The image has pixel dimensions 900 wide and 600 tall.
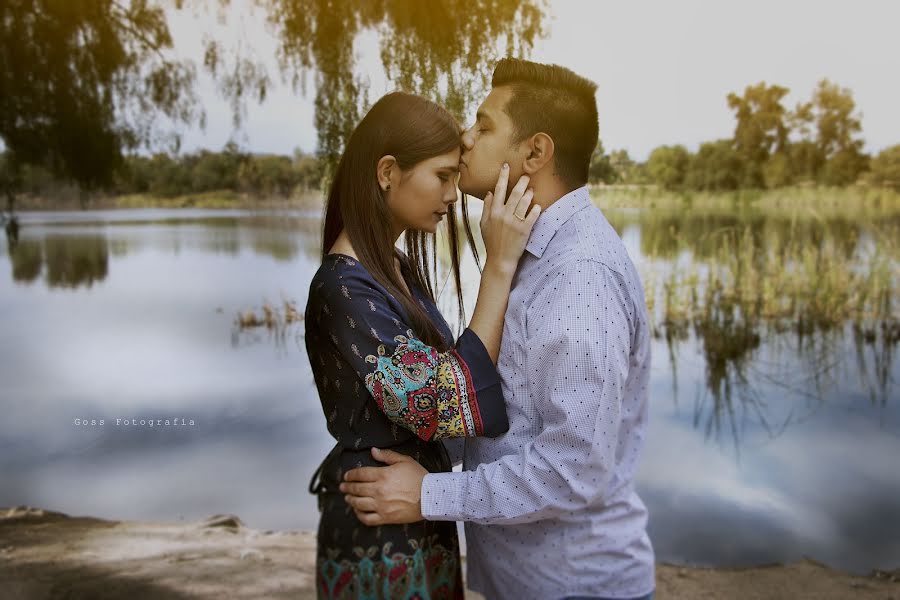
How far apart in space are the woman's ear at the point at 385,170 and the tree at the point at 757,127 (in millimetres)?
4041

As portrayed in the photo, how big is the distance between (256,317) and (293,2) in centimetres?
171

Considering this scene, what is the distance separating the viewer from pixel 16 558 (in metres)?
3.51

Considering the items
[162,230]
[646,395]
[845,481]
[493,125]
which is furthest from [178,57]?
[845,481]

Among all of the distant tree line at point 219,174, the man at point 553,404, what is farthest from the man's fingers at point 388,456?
the distant tree line at point 219,174

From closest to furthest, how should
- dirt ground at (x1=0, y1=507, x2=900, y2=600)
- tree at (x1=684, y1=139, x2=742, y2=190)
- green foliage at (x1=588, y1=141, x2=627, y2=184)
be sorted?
dirt ground at (x1=0, y1=507, x2=900, y2=600) < green foliage at (x1=588, y1=141, x2=627, y2=184) < tree at (x1=684, y1=139, x2=742, y2=190)

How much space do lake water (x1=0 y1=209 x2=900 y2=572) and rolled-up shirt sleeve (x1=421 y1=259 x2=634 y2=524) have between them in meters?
3.05

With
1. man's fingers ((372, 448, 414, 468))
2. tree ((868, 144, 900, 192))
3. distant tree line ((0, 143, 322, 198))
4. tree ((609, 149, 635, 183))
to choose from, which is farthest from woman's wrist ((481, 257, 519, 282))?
tree ((868, 144, 900, 192))

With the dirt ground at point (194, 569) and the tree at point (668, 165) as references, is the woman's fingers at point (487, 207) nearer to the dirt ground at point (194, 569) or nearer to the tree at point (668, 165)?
the dirt ground at point (194, 569)

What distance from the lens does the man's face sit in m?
1.31

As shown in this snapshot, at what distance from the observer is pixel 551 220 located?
1257 mm

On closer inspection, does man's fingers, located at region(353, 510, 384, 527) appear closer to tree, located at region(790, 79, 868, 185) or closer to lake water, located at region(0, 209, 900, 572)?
lake water, located at region(0, 209, 900, 572)

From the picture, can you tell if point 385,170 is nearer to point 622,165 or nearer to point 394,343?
point 394,343

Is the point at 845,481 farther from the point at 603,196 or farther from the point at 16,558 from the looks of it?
the point at 16,558

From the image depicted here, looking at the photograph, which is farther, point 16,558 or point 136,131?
point 136,131
